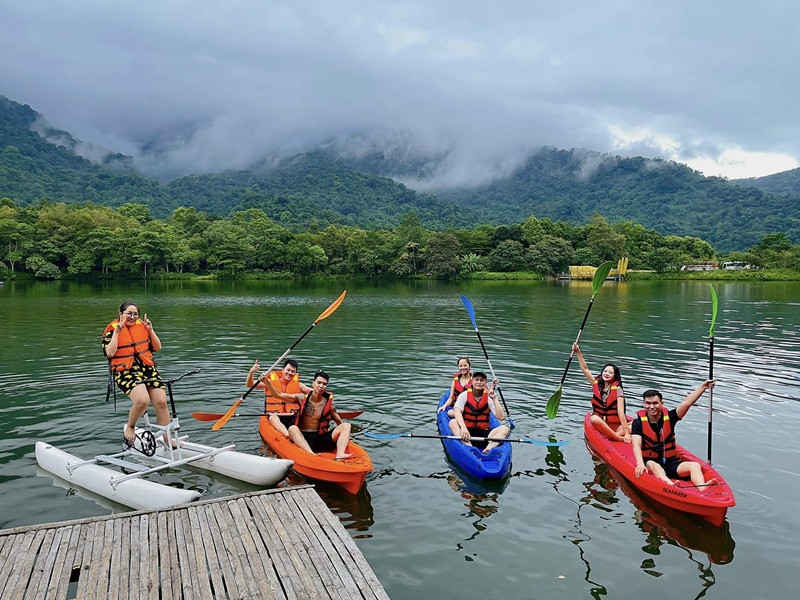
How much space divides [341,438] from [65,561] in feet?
13.4

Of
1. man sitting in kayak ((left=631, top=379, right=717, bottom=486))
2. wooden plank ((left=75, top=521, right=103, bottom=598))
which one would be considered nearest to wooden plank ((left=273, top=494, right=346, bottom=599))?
wooden plank ((left=75, top=521, right=103, bottom=598))

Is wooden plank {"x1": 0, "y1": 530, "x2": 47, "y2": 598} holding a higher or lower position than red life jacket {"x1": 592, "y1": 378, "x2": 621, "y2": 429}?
lower

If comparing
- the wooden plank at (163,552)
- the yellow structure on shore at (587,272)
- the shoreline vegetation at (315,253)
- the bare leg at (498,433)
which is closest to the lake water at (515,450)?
the bare leg at (498,433)

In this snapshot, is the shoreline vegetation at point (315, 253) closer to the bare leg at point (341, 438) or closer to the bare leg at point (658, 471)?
the bare leg at point (341, 438)

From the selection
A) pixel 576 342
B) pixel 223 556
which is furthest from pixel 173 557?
pixel 576 342

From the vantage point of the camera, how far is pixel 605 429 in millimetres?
9859

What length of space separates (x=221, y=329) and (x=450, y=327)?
35.7 feet

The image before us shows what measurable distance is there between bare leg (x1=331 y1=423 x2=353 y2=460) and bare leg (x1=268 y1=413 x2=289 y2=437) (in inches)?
33.1

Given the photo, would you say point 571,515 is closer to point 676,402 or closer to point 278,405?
point 278,405

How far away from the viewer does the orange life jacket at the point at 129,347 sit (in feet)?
27.8

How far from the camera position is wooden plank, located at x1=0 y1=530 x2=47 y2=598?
4992mm

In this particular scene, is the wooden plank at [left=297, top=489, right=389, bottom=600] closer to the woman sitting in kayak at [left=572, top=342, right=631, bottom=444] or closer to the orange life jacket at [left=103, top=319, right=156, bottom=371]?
the orange life jacket at [left=103, top=319, right=156, bottom=371]

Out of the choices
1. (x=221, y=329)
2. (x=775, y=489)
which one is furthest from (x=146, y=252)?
(x=775, y=489)

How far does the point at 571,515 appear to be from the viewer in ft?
25.1
